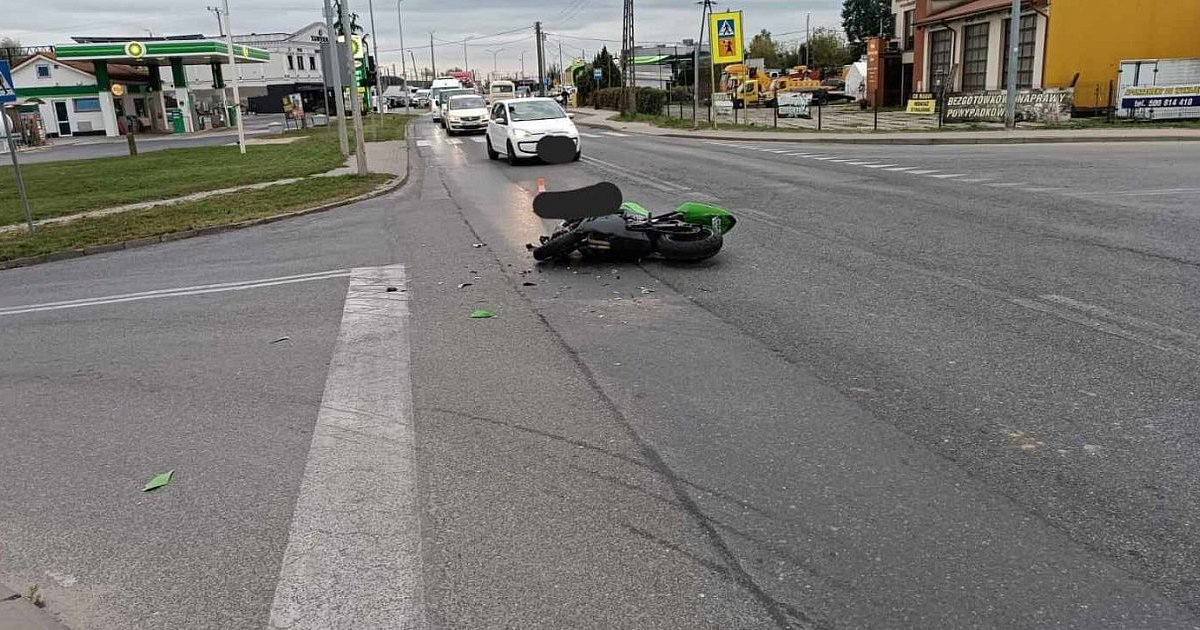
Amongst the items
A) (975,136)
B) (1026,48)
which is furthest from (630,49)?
(975,136)

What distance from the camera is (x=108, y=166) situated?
28.2 metres

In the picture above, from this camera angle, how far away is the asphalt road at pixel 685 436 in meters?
3.27

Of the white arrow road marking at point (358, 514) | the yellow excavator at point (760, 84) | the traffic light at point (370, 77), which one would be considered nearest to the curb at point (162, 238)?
the white arrow road marking at point (358, 514)

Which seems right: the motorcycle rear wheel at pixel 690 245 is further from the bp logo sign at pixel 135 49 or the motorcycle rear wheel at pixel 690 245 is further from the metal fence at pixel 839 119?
the bp logo sign at pixel 135 49

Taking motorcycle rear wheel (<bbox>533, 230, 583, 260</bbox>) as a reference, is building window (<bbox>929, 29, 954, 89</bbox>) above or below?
above

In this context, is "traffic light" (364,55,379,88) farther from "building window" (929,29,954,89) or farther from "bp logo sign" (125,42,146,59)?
"building window" (929,29,954,89)

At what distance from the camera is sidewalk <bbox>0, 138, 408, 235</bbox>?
15617 mm

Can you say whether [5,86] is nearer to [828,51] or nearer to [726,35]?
[726,35]

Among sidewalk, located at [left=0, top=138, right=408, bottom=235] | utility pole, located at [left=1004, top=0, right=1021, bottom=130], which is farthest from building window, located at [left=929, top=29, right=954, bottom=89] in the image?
sidewalk, located at [left=0, top=138, right=408, bottom=235]

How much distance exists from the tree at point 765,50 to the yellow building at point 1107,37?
75641mm

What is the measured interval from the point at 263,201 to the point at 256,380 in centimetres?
1138

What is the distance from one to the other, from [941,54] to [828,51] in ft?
198

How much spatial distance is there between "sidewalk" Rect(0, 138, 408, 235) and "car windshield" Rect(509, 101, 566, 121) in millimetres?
3304

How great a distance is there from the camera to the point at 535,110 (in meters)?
24.1
